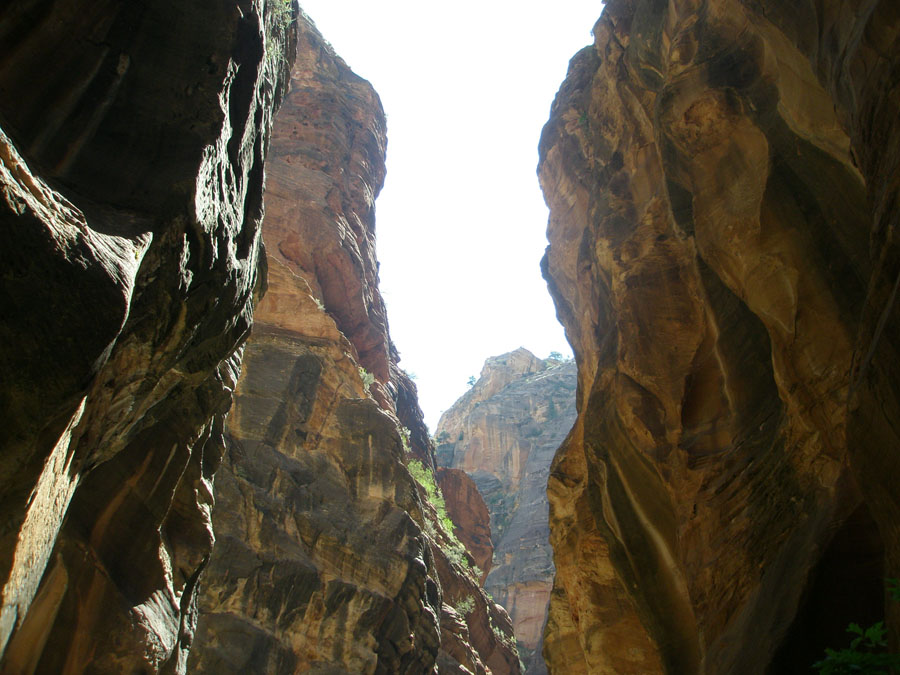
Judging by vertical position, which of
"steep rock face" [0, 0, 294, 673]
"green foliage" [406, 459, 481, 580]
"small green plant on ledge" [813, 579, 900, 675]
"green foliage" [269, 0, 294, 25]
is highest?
"green foliage" [269, 0, 294, 25]

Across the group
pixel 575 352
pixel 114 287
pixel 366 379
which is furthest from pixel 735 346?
pixel 366 379

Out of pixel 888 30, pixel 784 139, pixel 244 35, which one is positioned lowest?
pixel 888 30

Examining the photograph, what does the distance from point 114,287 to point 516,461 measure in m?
60.7

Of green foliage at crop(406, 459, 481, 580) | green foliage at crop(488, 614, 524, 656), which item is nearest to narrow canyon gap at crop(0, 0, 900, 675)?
green foliage at crop(406, 459, 481, 580)

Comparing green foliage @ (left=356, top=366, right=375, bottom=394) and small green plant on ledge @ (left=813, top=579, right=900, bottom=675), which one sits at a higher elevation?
green foliage @ (left=356, top=366, right=375, bottom=394)

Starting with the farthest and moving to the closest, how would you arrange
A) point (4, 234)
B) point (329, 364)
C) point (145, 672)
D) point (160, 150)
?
point (329, 364), point (145, 672), point (160, 150), point (4, 234)

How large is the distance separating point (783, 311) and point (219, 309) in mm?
7082

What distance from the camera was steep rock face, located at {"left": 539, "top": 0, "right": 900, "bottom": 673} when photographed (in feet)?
21.0

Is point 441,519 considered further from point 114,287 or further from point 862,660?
point 862,660

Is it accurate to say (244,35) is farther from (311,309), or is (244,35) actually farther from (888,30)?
(311,309)

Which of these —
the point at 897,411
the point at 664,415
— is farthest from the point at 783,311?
the point at 897,411

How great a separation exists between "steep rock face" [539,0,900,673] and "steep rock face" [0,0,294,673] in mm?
5805

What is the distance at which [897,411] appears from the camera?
16.7 ft

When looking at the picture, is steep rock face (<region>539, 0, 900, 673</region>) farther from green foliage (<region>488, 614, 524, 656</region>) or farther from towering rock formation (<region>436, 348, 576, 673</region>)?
towering rock formation (<region>436, 348, 576, 673</region>)
